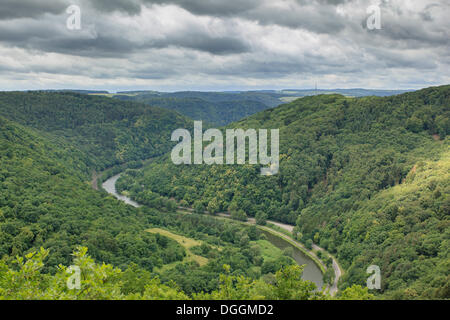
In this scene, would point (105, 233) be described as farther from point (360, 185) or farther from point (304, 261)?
point (360, 185)

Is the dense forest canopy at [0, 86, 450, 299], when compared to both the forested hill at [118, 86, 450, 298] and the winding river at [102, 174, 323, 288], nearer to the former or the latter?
the forested hill at [118, 86, 450, 298]

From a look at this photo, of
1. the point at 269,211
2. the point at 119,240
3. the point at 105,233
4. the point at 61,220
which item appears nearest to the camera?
the point at 61,220

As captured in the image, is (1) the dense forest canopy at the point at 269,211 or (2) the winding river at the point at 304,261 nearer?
(1) the dense forest canopy at the point at 269,211

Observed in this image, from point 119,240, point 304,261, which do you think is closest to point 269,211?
point 304,261

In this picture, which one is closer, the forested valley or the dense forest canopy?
→ the forested valley

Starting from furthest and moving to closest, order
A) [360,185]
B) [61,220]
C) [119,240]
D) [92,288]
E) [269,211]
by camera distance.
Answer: [269,211], [360,185], [119,240], [61,220], [92,288]

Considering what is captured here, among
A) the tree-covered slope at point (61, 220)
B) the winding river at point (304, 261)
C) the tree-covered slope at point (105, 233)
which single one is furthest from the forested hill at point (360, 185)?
the tree-covered slope at point (61, 220)

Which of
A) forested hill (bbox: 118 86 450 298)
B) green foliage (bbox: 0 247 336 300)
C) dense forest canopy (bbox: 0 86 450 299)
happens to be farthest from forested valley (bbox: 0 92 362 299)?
forested hill (bbox: 118 86 450 298)

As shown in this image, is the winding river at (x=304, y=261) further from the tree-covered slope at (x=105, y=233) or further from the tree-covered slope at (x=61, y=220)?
the tree-covered slope at (x=61, y=220)
